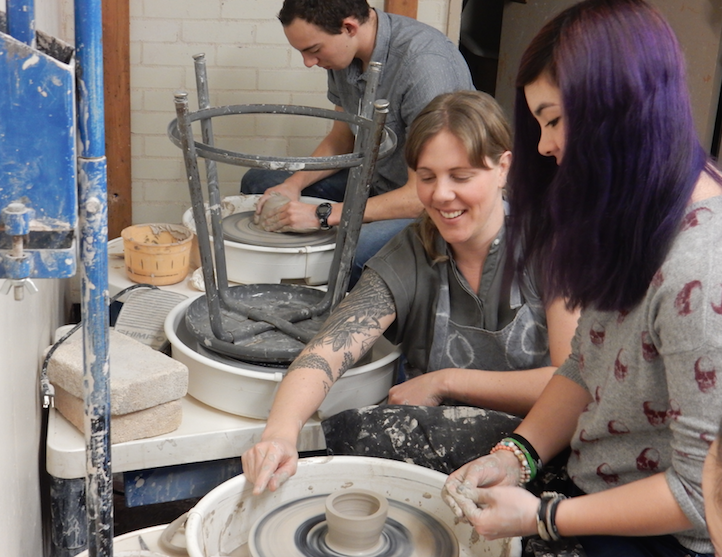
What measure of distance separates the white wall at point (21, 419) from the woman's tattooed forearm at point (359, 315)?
0.52m

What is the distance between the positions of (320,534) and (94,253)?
2.22 ft

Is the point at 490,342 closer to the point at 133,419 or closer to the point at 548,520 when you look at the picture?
the point at 548,520

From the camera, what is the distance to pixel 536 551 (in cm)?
114

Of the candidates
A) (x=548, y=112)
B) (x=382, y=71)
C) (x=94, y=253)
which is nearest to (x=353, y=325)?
(x=548, y=112)

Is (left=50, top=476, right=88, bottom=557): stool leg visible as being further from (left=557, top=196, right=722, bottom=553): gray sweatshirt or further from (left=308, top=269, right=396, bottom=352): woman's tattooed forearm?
(left=557, top=196, right=722, bottom=553): gray sweatshirt

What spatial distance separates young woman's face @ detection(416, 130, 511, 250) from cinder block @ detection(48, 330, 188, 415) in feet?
1.97

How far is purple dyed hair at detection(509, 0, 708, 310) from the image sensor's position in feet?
3.25

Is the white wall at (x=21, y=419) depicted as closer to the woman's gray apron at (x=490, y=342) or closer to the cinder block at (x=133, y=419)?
the cinder block at (x=133, y=419)

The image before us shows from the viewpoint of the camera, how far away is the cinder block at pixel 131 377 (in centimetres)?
145

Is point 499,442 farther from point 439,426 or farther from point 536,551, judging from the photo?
point 536,551

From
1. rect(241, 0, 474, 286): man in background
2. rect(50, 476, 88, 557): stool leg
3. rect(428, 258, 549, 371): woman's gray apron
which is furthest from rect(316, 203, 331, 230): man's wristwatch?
rect(50, 476, 88, 557): stool leg

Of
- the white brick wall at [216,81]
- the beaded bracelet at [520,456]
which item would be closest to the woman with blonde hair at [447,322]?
the beaded bracelet at [520,456]

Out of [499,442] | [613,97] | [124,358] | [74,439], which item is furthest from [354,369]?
[613,97]

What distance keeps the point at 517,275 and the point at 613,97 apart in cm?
59
